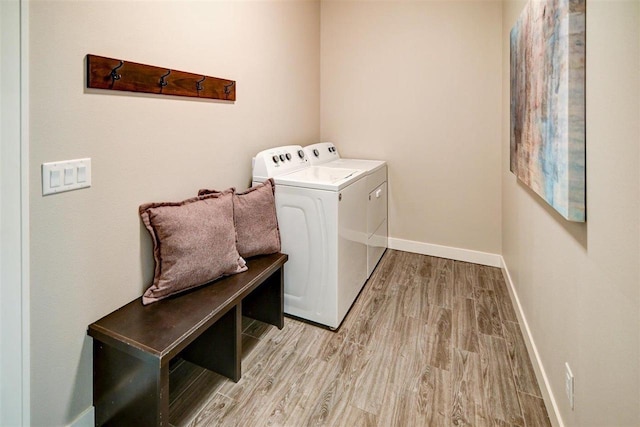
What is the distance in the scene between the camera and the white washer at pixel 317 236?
6.94 feet

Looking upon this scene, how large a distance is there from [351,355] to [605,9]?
5.87ft

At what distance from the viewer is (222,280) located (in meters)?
1.79

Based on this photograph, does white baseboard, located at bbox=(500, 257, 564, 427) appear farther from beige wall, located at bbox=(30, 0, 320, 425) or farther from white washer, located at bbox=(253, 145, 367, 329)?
beige wall, located at bbox=(30, 0, 320, 425)

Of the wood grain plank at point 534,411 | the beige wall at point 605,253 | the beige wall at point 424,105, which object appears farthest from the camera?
the beige wall at point 424,105

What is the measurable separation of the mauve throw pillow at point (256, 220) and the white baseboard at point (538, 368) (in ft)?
4.93

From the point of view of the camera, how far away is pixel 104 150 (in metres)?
1.44

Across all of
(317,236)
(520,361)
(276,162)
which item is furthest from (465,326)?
(276,162)

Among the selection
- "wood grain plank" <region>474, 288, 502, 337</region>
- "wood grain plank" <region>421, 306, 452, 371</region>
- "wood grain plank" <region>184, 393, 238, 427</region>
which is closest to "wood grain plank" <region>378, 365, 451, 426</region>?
"wood grain plank" <region>421, 306, 452, 371</region>

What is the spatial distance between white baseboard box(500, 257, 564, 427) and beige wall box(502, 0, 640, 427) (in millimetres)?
47

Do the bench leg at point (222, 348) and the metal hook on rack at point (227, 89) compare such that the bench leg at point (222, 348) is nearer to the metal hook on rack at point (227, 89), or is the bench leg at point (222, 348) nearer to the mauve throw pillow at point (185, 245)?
the mauve throw pillow at point (185, 245)

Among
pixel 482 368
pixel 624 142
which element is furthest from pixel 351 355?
pixel 624 142

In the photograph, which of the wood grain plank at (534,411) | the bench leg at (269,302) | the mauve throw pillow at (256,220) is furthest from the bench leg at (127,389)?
the wood grain plank at (534,411)

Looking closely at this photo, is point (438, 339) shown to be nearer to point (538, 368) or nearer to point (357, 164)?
point (538, 368)
